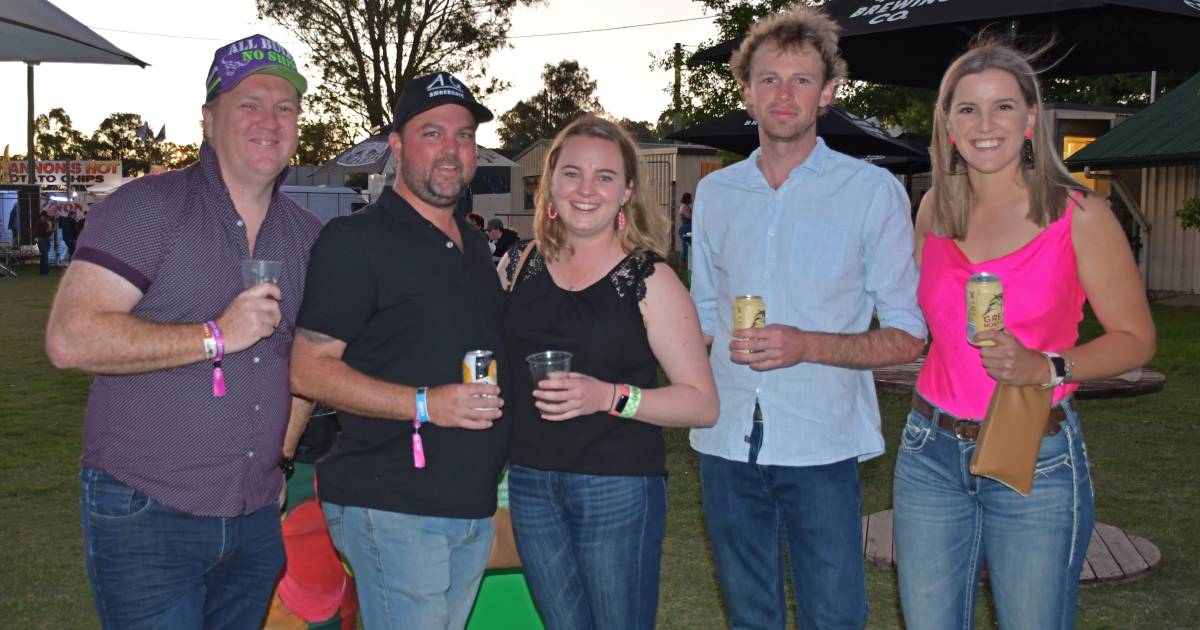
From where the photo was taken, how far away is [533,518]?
10.2ft

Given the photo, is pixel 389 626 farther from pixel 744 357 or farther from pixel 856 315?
pixel 856 315

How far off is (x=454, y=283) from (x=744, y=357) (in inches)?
34.8

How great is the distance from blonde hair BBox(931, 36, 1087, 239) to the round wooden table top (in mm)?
4126

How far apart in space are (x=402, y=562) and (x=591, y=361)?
2.57 ft

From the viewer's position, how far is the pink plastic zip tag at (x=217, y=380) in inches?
113

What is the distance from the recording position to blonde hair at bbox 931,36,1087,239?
299 centimetres

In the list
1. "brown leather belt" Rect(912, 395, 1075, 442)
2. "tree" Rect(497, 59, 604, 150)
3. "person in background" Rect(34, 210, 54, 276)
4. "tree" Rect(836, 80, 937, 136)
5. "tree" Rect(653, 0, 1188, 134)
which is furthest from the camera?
"tree" Rect(497, 59, 604, 150)

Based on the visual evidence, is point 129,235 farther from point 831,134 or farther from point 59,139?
point 59,139

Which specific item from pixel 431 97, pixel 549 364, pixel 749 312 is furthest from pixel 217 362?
pixel 749 312

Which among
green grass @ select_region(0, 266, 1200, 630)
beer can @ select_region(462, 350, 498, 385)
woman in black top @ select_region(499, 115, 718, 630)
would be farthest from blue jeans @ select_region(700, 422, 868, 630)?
green grass @ select_region(0, 266, 1200, 630)

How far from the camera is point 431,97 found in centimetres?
322

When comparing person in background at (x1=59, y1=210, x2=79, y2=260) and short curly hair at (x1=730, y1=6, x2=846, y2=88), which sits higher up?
person in background at (x1=59, y1=210, x2=79, y2=260)

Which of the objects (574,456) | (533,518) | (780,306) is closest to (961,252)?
(780,306)

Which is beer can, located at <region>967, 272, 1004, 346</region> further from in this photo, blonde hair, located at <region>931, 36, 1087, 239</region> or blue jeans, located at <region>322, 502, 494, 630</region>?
blue jeans, located at <region>322, 502, 494, 630</region>
